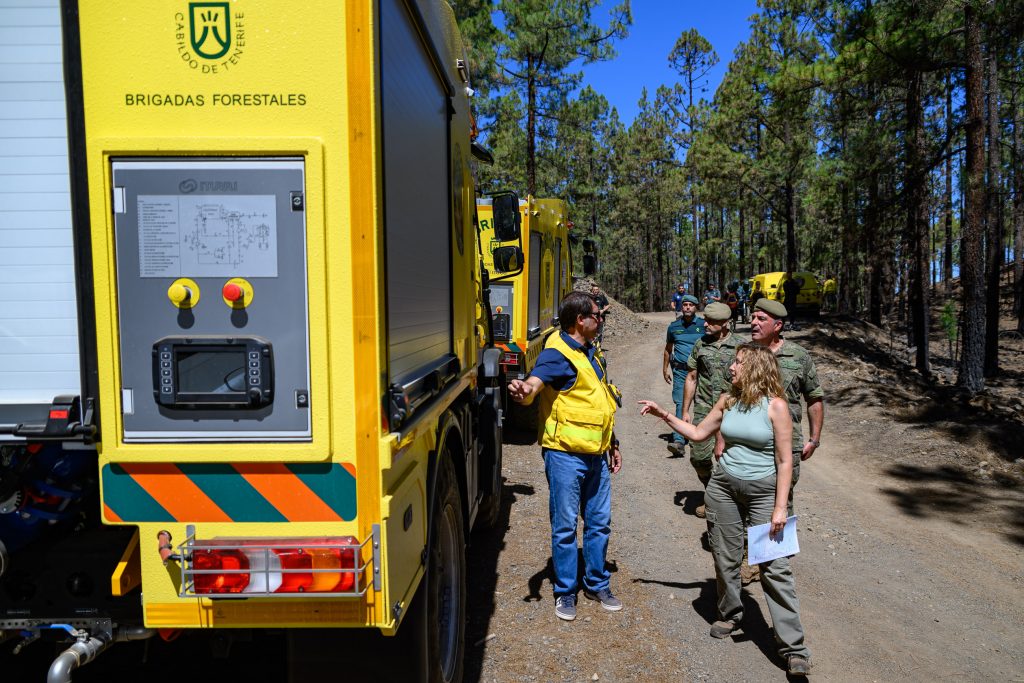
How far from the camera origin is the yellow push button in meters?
2.10

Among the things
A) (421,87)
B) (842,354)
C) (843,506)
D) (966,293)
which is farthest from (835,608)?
(842,354)

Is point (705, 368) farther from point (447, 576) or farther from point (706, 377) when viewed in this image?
point (447, 576)

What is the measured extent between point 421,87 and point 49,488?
2.11m

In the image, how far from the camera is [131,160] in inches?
82.6

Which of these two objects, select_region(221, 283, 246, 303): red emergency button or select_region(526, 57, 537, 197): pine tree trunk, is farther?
select_region(526, 57, 537, 197): pine tree trunk

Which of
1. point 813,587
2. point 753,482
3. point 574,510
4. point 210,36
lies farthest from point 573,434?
point 210,36

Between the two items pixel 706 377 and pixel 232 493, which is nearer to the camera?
pixel 232 493

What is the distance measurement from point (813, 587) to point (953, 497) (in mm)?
3264

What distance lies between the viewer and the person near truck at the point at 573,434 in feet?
14.3

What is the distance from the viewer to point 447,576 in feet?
12.0

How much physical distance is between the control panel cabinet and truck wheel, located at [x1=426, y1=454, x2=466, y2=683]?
1.24 metres

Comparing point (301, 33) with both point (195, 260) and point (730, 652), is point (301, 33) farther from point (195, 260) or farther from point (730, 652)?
point (730, 652)

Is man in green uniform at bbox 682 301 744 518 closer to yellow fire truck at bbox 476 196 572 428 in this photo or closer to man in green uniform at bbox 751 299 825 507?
man in green uniform at bbox 751 299 825 507

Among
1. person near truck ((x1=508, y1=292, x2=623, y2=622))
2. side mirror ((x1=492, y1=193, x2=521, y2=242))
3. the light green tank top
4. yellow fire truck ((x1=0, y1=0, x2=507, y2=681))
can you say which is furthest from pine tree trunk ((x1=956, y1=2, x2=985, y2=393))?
yellow fire truck ((x1=0, y1=0, x2=507, y2=681))
